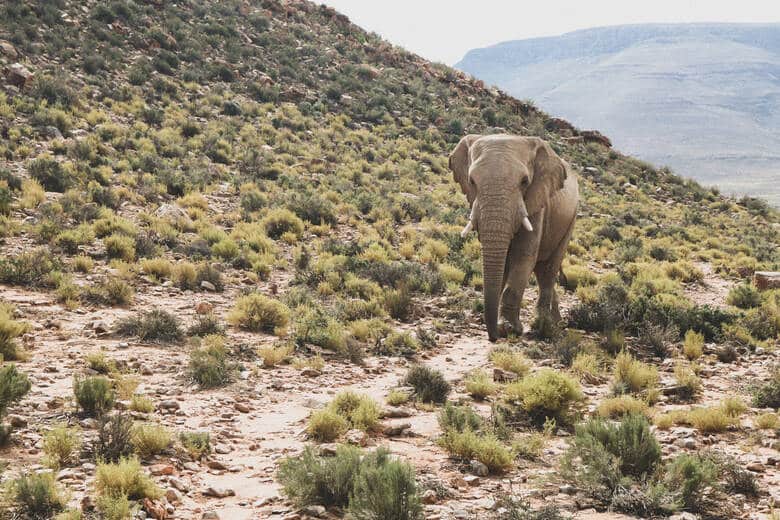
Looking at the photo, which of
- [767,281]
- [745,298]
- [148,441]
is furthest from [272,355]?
[767,281]

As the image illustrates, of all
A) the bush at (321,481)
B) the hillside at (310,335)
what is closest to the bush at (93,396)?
the hillside at (310,335)

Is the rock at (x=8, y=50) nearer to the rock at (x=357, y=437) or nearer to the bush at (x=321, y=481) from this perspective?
the rock at (x=357, y=437)

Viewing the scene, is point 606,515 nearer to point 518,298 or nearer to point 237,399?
point 237,399

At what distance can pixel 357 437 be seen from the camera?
5852 millimetres

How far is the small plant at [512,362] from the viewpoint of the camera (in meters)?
8.37

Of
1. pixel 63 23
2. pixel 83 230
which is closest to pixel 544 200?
pixel 83 230

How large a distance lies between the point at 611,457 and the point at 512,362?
11.5 ft

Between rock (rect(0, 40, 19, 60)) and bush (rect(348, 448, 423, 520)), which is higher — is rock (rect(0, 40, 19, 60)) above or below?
above

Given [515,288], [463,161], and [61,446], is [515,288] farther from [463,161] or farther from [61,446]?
[61,446]

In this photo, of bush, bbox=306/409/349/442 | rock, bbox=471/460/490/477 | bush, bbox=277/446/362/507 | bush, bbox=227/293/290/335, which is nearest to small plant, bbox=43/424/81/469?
bush, bbox=277/446/362/507

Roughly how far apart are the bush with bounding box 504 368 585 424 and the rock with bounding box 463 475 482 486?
5.21 ft

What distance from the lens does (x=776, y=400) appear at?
22.7 ft

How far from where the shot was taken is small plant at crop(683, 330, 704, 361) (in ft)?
31.0

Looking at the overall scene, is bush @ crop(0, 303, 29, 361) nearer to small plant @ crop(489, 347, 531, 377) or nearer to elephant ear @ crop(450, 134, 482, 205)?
small plant @ crop(489, 347, 531, 377)
